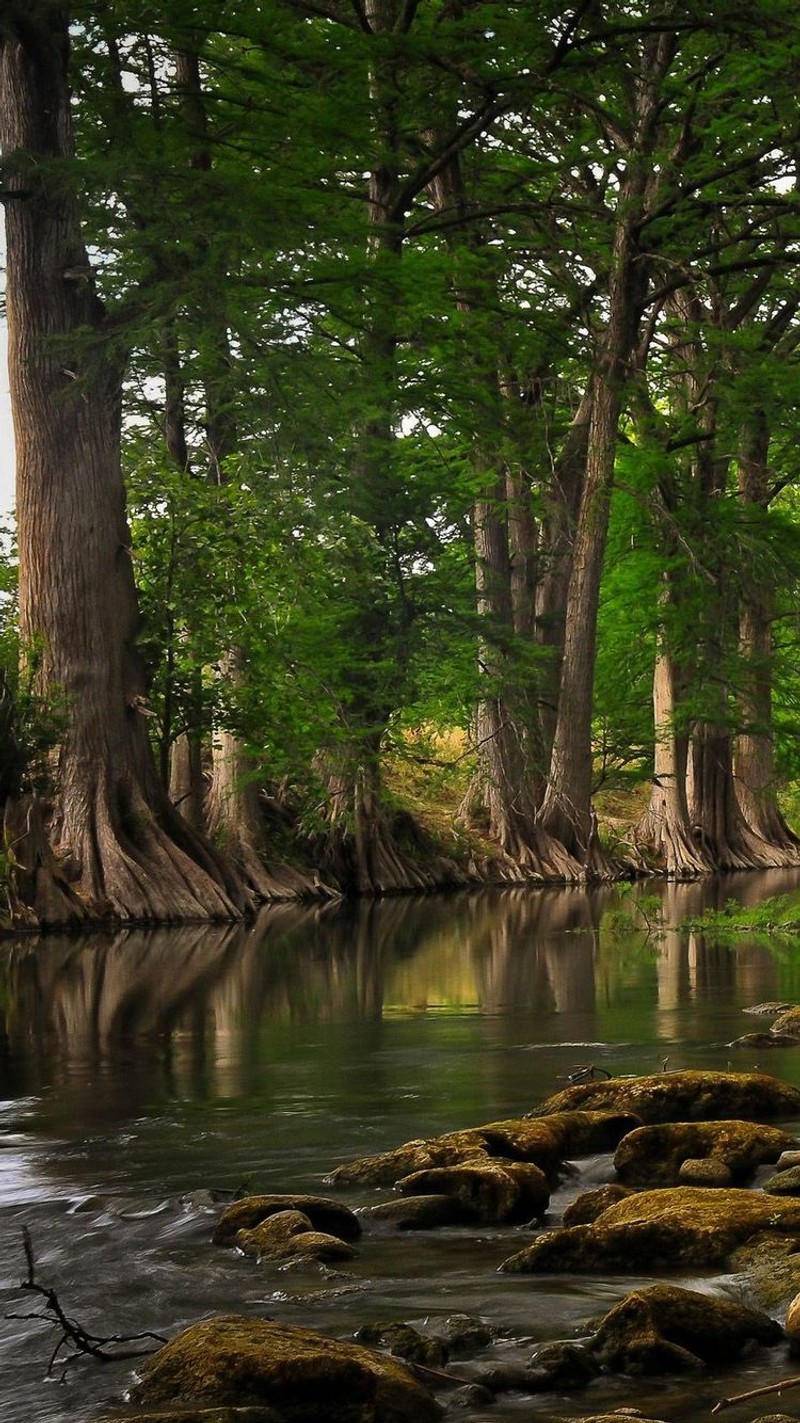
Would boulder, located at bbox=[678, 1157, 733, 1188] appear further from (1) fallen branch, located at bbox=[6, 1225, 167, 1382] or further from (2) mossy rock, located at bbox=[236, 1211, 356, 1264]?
(1) fallen branch, located at bbox=[6, 1225, 167, 1382]

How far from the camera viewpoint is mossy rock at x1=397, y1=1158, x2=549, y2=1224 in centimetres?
627

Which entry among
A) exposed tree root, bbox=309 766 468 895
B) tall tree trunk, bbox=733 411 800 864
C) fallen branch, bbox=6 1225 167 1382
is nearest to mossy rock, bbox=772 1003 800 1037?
fallen branch, bbox=6 1225 167 1382

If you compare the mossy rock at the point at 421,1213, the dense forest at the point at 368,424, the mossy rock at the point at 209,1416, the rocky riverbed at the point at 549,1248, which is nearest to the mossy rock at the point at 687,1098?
the rocky riverbed at the point at 549,1248

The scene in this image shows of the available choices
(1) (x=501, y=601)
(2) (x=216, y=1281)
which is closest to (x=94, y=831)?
(1) (x=501, y=601)

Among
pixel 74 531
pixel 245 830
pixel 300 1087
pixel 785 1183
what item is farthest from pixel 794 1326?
pixel 245 830

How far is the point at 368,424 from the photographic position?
26.7 meters

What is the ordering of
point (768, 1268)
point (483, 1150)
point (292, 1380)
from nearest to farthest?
1. point (292, 1380)
2. point (768, 1268)
3. point (483, 1150)

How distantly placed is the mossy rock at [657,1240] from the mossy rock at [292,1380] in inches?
45.5

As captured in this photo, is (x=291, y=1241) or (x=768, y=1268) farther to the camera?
(x=291, y=1241)

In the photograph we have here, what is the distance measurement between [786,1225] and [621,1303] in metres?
0.99

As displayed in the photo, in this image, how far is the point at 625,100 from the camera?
26.7 meters

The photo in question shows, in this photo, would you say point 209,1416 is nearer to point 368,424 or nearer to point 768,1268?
point 768,1268

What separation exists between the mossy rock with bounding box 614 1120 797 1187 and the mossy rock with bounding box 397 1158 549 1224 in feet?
1.39

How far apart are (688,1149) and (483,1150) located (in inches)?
→ 29.5
